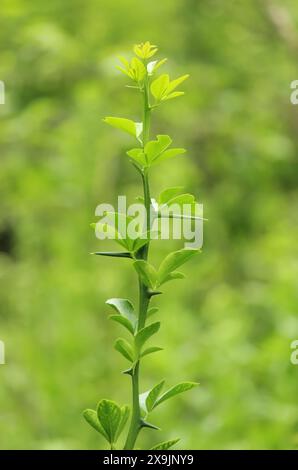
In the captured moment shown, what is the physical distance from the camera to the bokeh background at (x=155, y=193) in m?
1.76

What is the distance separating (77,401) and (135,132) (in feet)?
4.94

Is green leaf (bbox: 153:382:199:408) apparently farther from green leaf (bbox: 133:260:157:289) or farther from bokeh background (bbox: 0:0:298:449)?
bokeh background (bbox: 0:0:298:449)

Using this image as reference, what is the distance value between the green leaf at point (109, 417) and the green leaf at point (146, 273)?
0.28 ft

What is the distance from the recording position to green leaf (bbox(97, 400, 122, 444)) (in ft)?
1.81

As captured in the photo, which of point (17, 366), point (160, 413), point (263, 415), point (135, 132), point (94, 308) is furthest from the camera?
point (94, 308)

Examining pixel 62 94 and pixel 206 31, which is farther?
pixel 206 31

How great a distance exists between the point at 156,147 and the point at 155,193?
84.5 inches

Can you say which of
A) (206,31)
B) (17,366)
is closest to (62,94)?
(206,31)

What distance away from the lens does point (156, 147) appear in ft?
1.87

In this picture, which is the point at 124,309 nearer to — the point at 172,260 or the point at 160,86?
the point at 172,260

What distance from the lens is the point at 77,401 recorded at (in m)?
2.01

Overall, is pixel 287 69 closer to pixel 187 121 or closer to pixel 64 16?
pixel 187 121

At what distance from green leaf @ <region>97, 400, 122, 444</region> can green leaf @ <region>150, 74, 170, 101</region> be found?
226 mm

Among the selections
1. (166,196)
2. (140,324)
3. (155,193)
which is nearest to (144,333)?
(140,324)
